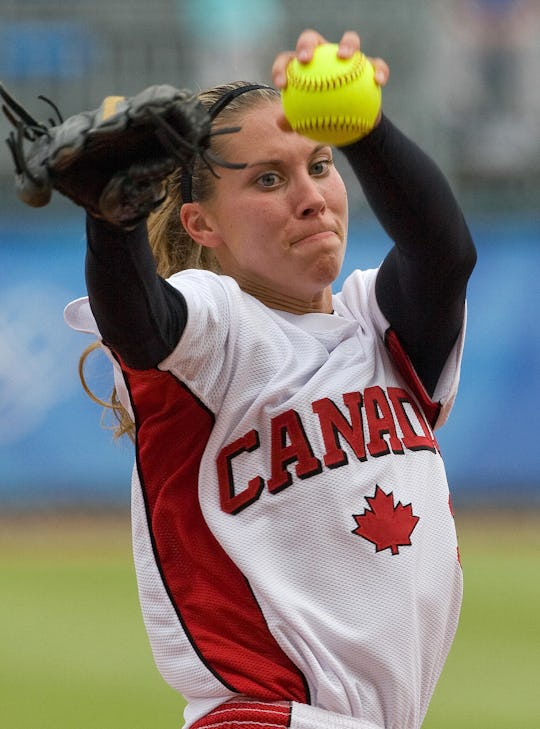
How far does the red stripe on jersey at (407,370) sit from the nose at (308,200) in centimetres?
30

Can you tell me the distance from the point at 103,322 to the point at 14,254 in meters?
7.58

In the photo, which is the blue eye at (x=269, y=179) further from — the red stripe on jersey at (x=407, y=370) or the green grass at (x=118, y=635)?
the green grass at (x=118, y=635)

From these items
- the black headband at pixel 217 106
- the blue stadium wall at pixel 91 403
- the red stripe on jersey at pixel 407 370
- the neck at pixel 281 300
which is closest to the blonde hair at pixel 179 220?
the black headband at pixel 217 106

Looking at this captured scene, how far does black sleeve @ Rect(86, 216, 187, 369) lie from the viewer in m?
2.10

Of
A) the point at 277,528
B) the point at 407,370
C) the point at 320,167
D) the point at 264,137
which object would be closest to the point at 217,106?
the point at 264,137

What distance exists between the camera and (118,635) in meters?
6.43

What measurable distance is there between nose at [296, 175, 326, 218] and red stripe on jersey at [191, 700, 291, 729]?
91cm

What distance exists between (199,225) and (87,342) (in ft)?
21.2

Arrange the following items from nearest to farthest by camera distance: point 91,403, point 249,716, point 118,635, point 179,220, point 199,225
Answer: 1. point 249,716
2. point 199,225
3. point 179,220
4. point 118,635
5. point 91,403

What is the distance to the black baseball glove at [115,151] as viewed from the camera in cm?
197

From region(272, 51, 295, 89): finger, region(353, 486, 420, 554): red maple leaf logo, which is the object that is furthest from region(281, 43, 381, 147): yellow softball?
region(353, 486, 420, 554): red maple leaf logo

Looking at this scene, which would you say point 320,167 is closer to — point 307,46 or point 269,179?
point 269,179

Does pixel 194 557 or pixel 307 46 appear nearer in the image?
pixel 307 46

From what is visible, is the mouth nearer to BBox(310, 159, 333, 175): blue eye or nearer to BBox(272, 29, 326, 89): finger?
BBox(310, 159, 333, 175): blue eye
